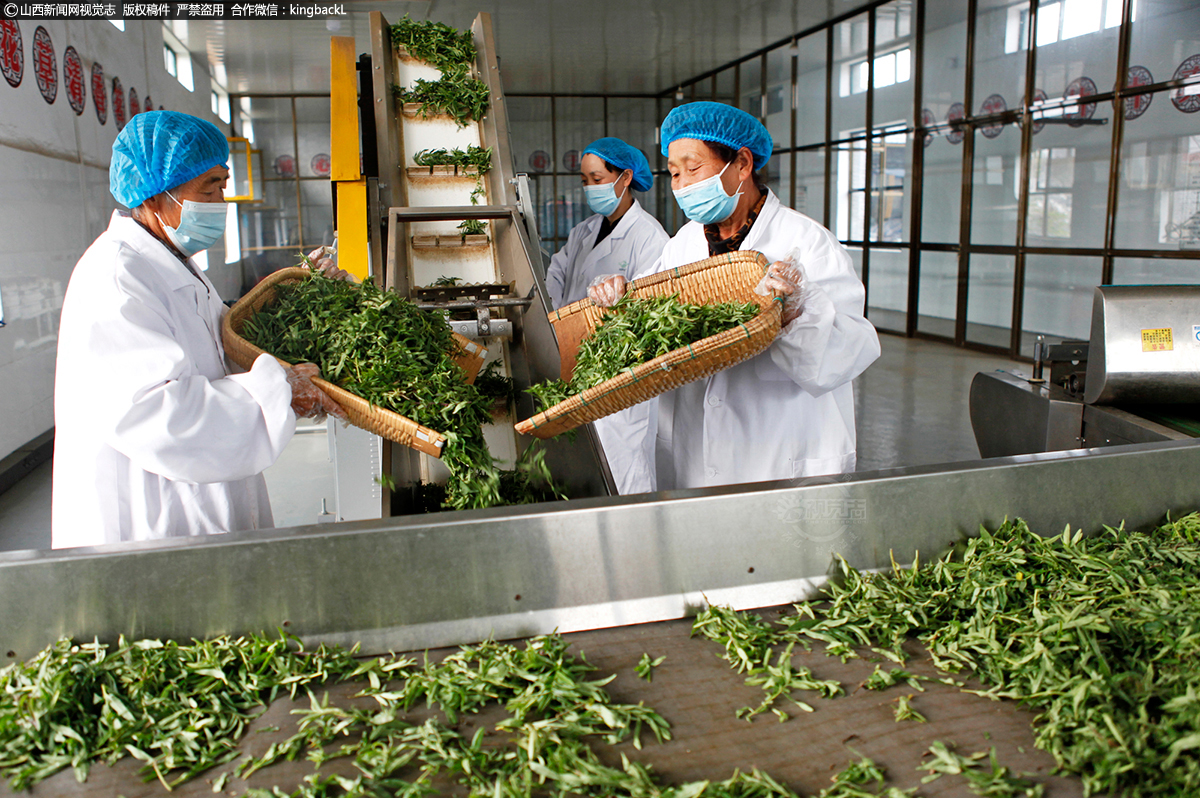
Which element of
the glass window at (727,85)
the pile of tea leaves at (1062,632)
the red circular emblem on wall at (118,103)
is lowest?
the pile of tea leaves at (1062,632)

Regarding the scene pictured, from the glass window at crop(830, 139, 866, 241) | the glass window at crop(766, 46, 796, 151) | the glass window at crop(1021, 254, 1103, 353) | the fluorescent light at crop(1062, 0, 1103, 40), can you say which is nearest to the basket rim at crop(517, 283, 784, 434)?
the glass window at crop(1021, 254, 1103, 353)

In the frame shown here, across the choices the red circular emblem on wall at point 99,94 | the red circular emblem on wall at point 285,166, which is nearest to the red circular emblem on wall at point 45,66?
the red circular emblem on wall at point 99,94

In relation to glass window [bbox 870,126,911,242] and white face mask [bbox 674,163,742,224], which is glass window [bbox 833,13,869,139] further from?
white face mask [bbox 674,163,742,224]

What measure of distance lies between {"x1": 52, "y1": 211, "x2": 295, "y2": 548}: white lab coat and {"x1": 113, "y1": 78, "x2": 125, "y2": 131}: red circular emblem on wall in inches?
335

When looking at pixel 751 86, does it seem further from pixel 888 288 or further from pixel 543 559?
pixel 543 559

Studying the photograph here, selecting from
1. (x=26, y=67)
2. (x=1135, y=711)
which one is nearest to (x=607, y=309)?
(x=1135, y=711)

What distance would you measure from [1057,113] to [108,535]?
9.61m

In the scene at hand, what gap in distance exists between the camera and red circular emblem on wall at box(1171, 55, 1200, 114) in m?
7.14

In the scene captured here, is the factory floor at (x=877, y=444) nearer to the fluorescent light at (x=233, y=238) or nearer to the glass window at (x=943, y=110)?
the glass window at (x=943, y=110)

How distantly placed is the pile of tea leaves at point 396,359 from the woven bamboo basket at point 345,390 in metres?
0.03

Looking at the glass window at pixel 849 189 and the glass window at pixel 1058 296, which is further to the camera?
the glass window at pixel 849 189

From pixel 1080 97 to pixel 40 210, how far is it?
9.75 meters

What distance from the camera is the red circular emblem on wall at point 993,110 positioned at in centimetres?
938

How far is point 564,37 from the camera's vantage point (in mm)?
12891
